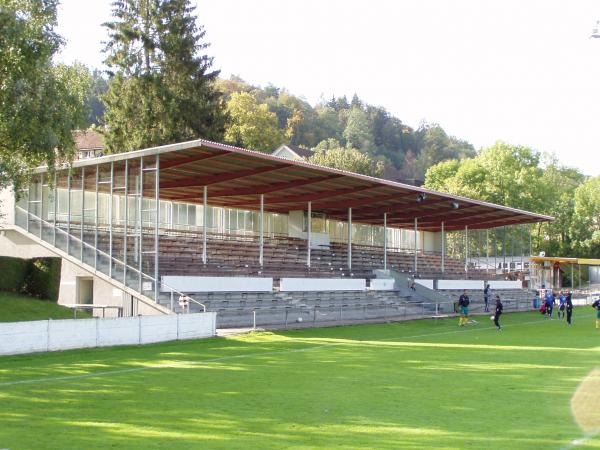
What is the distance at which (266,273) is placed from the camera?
122ft

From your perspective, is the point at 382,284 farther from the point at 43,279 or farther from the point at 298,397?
the point at 298,397

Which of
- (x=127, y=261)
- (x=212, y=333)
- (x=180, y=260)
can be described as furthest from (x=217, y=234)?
→ (x=212, y=333)

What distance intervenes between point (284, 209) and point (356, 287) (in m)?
9.33

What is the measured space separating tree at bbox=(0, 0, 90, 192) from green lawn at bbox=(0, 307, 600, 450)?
7586mm

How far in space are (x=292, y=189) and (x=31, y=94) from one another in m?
17.5

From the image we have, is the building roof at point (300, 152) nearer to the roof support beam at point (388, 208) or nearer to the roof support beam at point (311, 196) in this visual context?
the roof support beam at point (388, 208)

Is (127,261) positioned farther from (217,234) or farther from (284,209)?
(284,209)

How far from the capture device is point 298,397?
13453 millimetres

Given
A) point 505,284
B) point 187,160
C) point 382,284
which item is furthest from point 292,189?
point 505,284

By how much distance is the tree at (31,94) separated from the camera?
2312 cm

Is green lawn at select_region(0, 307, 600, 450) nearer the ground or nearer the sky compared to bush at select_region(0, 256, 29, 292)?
nearer the ground

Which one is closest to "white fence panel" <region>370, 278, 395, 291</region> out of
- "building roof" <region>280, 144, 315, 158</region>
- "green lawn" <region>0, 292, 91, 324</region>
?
"green lawn" <region>0, 292, 91, 324</region>

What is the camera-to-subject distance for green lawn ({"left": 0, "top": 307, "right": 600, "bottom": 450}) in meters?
9.88

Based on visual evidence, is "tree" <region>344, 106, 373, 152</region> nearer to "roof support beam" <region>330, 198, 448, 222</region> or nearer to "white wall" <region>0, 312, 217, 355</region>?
"roof support beam" <region>330, 198, 448, 222</region>
